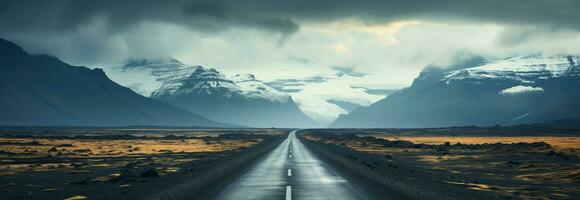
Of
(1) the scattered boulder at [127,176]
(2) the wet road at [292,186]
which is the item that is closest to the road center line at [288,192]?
(2) the wet road at [292,186]

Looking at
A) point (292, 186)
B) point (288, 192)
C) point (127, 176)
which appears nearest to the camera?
point (288, 192)

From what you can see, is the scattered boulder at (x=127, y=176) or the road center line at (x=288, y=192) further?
the scattered boulder at (x=127, y=176)

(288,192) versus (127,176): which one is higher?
(127,176)

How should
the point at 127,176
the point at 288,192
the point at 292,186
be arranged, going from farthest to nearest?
the point at 127,176 → the point at 292,186 → the point at 288,192

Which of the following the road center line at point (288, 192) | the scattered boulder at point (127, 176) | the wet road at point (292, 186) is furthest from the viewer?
the scattered boulder at point (127, 176)

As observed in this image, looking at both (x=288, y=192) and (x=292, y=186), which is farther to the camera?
(x=292, y=186)

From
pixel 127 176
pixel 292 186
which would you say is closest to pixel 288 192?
pixel 292 186

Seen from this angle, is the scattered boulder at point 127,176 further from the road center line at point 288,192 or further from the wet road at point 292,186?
the road center line at point 288,192

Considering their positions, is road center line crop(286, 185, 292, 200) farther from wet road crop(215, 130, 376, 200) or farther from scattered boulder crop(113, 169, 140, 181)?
scattered boulder crop(113, 169, 140, 181)

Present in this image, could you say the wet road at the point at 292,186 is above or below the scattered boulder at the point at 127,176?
below

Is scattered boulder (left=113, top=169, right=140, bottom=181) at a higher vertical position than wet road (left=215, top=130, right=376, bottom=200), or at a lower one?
→ higher

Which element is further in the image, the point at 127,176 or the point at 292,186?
the point at 127,176

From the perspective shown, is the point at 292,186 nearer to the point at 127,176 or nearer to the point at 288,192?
the point at 288,192

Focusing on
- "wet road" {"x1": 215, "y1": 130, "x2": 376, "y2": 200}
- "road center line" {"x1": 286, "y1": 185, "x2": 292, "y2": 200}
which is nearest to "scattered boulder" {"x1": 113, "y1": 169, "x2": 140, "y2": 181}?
"wet road" {"x1": 215, "y1": 130, "x2": 376, "y2": 200}
